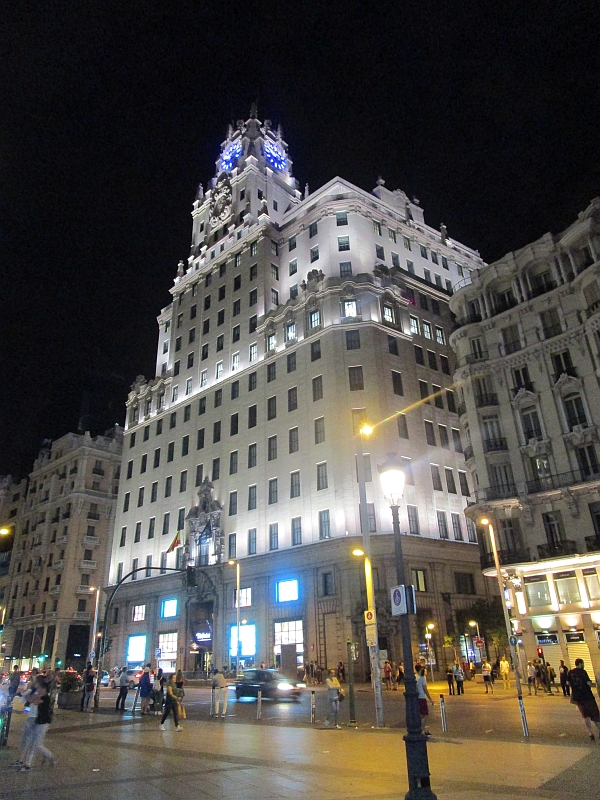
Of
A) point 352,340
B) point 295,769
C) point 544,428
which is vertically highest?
point 352,340

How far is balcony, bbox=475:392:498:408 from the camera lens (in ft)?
143

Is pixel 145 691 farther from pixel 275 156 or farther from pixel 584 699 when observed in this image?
pixel 275 156

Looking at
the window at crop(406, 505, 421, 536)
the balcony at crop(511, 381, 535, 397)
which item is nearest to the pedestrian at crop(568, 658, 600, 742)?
the balcony at crop(511, 381, 535, 397)

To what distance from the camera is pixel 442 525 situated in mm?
49844

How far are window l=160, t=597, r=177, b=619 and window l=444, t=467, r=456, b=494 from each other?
96.1 ft

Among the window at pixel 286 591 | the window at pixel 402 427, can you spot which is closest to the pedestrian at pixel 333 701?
the window at pixel 286 591

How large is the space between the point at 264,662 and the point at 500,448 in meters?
25.5

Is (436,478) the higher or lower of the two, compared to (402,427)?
lower

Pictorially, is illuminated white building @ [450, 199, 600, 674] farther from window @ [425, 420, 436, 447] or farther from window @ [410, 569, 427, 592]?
window @ [425, 420, 436, 447]

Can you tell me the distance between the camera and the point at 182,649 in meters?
54.8

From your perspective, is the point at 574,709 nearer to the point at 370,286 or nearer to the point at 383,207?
the point at 370,286

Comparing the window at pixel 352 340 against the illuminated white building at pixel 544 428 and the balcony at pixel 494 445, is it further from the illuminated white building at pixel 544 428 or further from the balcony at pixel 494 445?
the balcony at pixel 494 445

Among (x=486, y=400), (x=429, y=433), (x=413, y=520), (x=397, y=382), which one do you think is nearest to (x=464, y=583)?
(x=413, y=520)

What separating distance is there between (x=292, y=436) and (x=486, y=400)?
17.9m
